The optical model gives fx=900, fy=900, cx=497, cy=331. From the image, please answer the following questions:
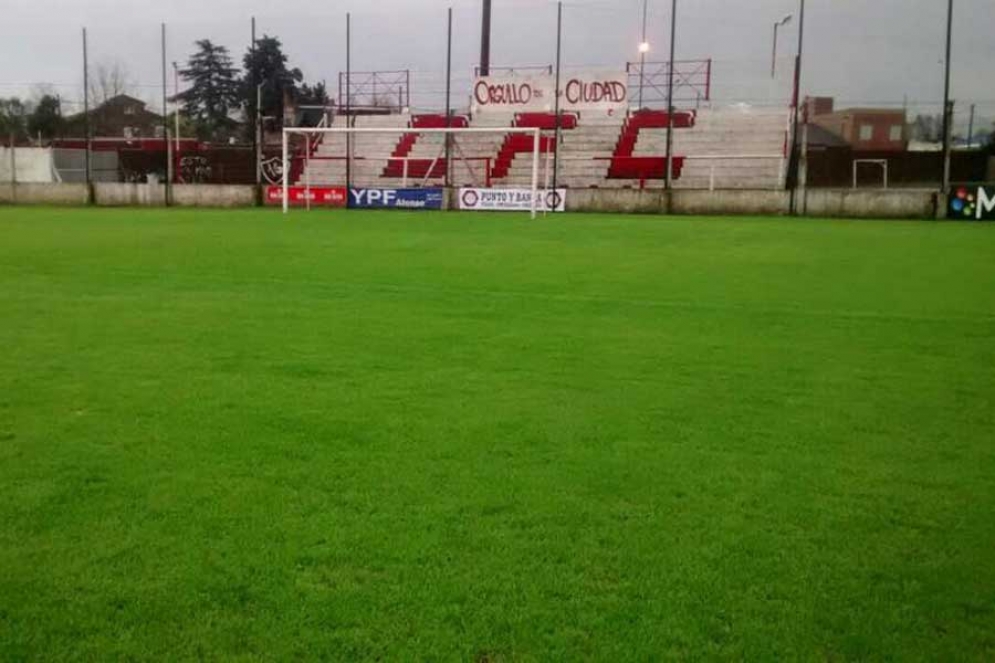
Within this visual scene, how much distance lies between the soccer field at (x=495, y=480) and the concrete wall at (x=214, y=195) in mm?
18844

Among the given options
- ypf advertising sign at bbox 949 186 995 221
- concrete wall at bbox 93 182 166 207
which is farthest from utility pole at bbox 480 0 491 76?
ypf advertising sign at bbox 949 186 995 221

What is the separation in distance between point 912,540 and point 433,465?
1.89 m

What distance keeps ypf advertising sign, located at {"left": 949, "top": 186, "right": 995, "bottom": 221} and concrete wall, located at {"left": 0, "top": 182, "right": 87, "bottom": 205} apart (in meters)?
24.1

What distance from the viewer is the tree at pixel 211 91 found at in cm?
3114

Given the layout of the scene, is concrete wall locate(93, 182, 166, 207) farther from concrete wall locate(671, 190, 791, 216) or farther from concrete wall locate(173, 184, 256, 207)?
concrete wall locate(671, 190, 791, 216)

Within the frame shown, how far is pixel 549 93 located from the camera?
105 feet

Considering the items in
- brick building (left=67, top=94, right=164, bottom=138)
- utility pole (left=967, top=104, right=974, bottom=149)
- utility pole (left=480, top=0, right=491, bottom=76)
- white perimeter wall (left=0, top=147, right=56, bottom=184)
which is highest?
utility pole (left=480, top=0, right=491, bottom=76)

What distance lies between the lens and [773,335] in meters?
7.08

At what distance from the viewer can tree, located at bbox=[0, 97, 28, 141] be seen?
31.5m

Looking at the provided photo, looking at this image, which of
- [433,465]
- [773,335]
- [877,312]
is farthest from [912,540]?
[877,312]

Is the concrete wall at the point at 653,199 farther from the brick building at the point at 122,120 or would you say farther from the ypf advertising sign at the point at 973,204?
the brick building at the point at 122,120

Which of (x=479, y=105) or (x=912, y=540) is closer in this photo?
(x=912, y=540)

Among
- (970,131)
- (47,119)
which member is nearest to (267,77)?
(47,119)

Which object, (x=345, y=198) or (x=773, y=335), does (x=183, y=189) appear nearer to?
(x=345, y=198)
